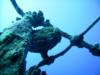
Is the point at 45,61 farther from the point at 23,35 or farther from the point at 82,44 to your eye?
the point at 23,35

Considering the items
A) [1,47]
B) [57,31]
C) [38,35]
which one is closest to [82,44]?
[57,31]

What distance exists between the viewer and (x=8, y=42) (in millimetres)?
1449

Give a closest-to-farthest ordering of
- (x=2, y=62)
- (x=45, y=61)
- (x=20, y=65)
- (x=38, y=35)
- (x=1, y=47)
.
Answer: (x=20, y=65)
(x=2, y=62)
(x=1, y=47)
(x=38, y=35)
(x=45, y=61)

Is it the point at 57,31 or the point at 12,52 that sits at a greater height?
the point at 12,52

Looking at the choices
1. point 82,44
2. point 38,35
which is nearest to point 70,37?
point 82,44

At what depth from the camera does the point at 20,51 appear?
1209 mm

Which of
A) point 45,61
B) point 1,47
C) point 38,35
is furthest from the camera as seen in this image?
point 45,61

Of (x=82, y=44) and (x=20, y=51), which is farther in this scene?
(x=82, y=44)

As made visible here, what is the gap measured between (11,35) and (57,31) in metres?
0.51

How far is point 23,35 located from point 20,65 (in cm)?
38

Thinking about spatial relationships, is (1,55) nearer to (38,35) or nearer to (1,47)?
(1,47)

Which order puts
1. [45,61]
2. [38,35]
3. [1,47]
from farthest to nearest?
[45,61] < [38,35] < [1,47]

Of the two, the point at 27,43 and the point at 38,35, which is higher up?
the point at 27,43

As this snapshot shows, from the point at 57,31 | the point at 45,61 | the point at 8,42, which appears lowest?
the point at 45,61
